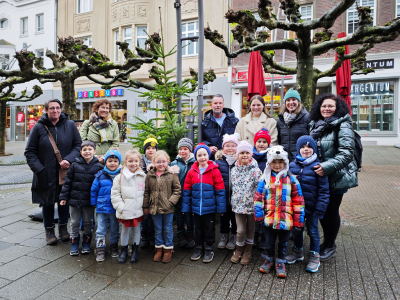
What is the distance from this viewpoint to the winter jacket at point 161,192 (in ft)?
12.6

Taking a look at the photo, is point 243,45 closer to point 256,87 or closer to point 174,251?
point 256,87

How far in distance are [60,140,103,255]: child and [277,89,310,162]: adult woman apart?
2.66 meters

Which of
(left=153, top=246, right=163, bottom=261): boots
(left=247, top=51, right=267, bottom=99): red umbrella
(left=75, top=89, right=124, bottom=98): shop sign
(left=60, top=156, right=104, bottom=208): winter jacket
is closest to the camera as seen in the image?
(left=153, top=246, right=163, bottom=261): boots

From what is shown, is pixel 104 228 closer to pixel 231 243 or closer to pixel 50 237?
pixel 50 237

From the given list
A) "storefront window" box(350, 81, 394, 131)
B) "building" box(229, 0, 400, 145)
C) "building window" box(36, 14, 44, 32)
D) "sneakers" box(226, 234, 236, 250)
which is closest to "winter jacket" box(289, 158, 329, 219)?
"sneakers" box(226, 234, 236, 250)

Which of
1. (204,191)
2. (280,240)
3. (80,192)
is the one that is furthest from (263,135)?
(80,192)

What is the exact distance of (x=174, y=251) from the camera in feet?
13.6

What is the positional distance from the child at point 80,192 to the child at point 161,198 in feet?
2.69

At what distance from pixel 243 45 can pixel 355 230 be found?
5.06 metres

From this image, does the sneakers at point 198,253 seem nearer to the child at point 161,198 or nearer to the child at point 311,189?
the child at point 161,198

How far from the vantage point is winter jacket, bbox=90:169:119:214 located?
12.7 feet

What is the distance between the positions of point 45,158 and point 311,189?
3639 mm

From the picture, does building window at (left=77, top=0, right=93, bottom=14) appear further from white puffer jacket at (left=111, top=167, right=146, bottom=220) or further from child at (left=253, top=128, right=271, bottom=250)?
child at (left=253, top=128, right=271, bottom=250)

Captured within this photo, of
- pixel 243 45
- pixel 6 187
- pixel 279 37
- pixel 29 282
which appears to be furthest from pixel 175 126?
pixel 279 37
